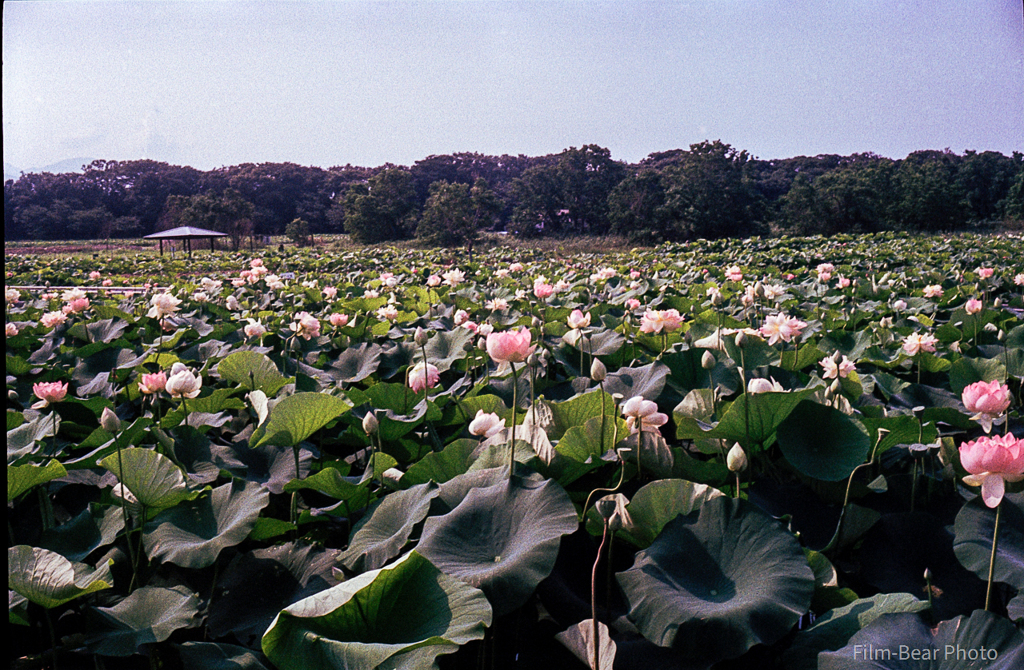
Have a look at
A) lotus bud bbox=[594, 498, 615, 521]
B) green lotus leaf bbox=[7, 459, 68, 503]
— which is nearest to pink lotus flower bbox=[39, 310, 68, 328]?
green lotus leaf bbox=[7, 459, 68, 503]

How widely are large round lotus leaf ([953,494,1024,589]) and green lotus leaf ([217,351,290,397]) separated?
1329mm

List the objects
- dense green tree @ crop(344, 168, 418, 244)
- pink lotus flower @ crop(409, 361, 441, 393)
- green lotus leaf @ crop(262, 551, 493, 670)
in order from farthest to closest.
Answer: dense green tree @ crop(344, 168, 418, 244), pink lotus flower @ crop(409, 361, 441, 393), green lotus leaf @ crop(262, 551, 493, 670)

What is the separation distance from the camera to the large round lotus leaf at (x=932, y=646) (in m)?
0.57

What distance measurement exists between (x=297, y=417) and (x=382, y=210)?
3168 cm

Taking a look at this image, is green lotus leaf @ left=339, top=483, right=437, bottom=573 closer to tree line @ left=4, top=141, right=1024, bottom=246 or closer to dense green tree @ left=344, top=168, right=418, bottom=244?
tree line @ left=4, top=141, right=1024, bottom=246

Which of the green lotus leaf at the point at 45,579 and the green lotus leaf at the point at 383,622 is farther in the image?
the green lotus leaf at the point at 45,579

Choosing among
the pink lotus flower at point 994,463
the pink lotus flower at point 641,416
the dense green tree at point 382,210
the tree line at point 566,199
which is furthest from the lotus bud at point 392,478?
the dense green tree at point 382,210

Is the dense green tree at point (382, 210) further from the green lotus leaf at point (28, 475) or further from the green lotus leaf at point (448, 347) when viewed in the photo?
the green lotus leaf at point (28, 475)

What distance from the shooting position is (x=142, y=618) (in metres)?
0.79

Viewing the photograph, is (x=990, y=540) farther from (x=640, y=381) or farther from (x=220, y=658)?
(x=220, y=658)

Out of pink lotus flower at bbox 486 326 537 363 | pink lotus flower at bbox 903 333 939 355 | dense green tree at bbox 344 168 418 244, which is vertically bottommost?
pink lotus flower at bbox 903 333 939 355

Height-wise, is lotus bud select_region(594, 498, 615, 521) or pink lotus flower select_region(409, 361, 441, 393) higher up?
pink lotus flower select_region(409, 361, 441, 393)

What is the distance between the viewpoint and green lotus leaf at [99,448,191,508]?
919 millimetres

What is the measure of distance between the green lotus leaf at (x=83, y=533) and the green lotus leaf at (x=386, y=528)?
1.24 feet
